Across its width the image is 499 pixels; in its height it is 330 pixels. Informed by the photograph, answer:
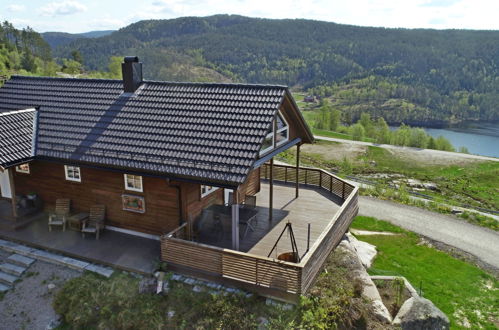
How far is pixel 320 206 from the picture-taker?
14508 mm

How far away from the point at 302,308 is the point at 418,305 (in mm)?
3885

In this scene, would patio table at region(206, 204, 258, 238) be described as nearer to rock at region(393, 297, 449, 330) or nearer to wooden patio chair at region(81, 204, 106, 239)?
wooden patio chair at region(81, 204, 106, 239)

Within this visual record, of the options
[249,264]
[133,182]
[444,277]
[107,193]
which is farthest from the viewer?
[444,277]

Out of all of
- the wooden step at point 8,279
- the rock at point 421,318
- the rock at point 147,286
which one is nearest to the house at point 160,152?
the rock at point 147,286

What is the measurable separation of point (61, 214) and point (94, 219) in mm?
1329

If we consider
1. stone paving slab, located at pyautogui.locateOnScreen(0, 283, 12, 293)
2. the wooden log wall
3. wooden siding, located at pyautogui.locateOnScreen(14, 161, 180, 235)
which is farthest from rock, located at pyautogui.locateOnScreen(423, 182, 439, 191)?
stone paving slab, located at pyautogui.locateOnScreen(0, 283, 12, 293)

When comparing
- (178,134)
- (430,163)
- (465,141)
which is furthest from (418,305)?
(465,141)

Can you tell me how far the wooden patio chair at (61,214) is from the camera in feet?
41.0

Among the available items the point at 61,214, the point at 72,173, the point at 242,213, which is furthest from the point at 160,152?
the point at 61,214

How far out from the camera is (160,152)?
10.9 m

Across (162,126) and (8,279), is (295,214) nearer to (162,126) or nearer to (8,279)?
(162,126)

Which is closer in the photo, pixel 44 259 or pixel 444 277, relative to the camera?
pixel 44 259

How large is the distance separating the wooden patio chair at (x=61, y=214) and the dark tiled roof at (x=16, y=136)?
1.81 meters

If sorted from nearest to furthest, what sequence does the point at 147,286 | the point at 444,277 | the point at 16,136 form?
the point at 147,286
the point at 16,136
the point at 444,277
